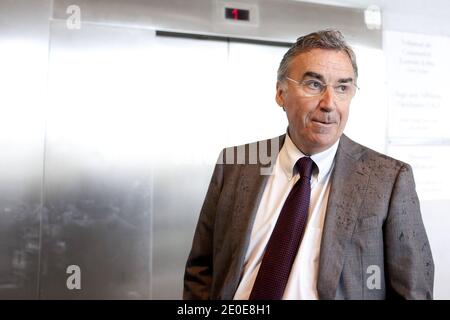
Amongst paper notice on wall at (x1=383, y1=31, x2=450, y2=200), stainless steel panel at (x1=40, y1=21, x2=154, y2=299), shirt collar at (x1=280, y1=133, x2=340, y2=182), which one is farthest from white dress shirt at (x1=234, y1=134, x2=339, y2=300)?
paper notice on wall at (x1=383, y1=31, x2=450, y2=200)

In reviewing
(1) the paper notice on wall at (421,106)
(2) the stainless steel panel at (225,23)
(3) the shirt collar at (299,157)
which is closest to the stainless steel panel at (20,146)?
(2) the stainless steel panel at (225,23)

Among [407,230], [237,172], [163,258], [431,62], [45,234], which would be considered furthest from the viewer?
[431,62]

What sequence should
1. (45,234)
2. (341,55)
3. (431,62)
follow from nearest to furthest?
(341,55) → (45,234) → (431,62)

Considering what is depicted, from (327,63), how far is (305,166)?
0.96ft

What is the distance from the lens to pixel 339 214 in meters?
1.00

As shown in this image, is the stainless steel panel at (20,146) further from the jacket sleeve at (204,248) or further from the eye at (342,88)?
the eye at (342,88)

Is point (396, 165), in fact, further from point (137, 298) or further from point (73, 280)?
point (73, 280)

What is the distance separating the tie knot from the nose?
0.15m

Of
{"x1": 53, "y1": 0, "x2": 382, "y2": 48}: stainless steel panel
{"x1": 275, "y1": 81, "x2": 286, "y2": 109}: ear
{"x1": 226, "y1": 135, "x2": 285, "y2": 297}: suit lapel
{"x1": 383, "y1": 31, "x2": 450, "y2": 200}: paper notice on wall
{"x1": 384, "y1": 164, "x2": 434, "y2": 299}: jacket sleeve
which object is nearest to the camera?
{"x1": 384, "y1": 164, "x2": 434, "y2": 299}: jacket sleeve

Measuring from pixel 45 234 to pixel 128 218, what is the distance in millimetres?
392

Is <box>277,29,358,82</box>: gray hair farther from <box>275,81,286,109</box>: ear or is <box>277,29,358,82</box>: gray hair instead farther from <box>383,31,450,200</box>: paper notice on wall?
<box>383,31,450,200</box>: paper notice on wall

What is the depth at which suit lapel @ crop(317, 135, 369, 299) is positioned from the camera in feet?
3.11
